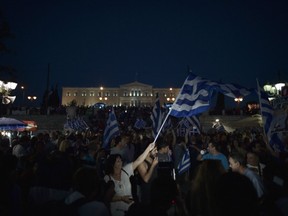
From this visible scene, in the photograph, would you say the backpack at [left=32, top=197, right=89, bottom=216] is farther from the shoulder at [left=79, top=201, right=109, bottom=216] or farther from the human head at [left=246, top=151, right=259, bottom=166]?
the human head at [left=246, top=151, right=259, bottom=166]

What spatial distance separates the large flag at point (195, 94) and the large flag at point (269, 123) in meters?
1.20

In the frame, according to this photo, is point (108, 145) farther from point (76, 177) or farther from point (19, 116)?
point (19, 116)

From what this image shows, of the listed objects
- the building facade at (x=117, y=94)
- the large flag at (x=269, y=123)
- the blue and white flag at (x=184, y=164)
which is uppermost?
the building facade at (x=117, y=94)

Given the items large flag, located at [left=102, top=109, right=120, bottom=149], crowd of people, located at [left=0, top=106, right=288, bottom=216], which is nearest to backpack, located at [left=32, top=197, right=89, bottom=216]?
crowd of people, located at [left=0, top=106, right=288, bottom=216]

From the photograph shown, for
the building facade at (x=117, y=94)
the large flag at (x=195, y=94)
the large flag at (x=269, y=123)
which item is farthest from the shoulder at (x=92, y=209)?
the building facade at (x=117, y=94)

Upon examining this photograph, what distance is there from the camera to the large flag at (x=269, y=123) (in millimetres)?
6043

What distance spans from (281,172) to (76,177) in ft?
8.71

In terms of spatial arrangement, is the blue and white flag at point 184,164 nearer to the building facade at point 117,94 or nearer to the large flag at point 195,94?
the large flag at point 195,94

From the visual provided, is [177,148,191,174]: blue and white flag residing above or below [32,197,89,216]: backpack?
below

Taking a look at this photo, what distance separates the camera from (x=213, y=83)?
5199 mm

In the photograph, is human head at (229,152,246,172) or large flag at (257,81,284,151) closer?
human head at (229,152,246,172)

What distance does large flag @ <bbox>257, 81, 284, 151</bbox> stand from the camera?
6043 millimetres

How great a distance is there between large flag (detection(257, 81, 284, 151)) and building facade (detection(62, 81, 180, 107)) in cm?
11371

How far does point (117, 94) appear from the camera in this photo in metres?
126
